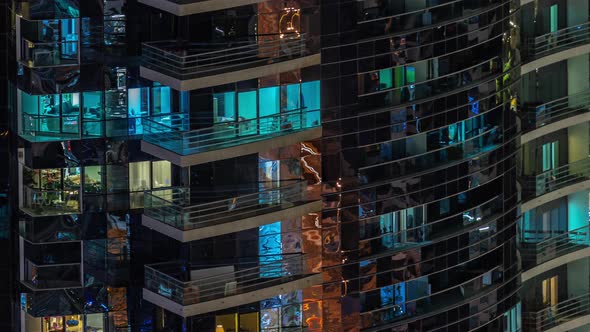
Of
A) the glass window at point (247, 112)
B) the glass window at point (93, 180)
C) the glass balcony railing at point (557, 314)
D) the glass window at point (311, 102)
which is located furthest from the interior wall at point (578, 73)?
the glass window at point (93, 180)

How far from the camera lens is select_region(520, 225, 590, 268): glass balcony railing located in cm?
11219

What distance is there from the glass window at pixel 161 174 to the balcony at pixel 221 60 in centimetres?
342

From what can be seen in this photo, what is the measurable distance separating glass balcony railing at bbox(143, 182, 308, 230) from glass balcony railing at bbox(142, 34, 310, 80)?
172 inches

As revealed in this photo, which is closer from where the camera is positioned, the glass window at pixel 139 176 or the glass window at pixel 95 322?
the glass window at pixel 139 176

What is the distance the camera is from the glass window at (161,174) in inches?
3878

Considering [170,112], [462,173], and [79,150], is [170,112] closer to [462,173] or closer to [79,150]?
[79,150]

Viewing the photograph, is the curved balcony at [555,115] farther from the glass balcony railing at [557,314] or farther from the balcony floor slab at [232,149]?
the balcony floor slab at [232,149]

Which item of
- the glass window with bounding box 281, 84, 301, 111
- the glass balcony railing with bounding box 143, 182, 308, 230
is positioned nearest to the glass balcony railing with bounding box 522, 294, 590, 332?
the glass balcony railing with bounding box 143, 182, 308, 230

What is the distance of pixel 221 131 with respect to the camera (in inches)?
3844

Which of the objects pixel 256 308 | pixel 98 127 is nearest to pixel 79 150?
pixel 98 127

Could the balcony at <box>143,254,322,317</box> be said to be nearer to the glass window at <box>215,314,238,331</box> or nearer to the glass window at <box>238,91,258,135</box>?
the glass window at <box>215,314,238,331</box>

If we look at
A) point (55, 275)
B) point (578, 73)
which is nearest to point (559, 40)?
point (578, 73)

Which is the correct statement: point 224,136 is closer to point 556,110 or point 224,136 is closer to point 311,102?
point 311,102

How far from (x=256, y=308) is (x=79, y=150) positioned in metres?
8.29
